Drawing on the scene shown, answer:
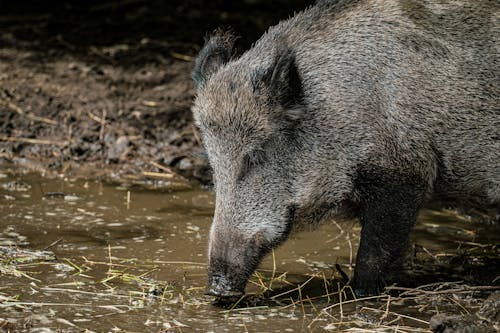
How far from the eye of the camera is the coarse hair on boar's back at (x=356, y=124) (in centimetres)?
568

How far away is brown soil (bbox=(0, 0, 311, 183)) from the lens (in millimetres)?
8828

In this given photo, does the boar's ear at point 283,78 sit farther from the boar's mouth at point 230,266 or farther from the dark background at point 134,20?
the dark background at point 134,20

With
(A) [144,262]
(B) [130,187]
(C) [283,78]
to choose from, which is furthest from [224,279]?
(B) [130,187]

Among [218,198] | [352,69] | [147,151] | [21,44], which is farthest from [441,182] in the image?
[21,44]

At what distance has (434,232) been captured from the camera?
7543 millimetres

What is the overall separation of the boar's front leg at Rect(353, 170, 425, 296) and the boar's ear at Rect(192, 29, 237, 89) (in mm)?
1177

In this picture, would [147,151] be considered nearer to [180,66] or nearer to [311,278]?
[180,66]

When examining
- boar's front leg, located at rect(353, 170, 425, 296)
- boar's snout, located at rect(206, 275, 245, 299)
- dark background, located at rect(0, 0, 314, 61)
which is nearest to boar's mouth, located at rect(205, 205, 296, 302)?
boar's snout, located at rect(206, 275, 245, 299)

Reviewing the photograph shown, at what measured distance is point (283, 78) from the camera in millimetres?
5660

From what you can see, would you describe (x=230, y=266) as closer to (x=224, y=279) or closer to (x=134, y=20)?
(x=224, y=279)

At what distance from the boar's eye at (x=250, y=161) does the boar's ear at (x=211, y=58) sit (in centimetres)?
67

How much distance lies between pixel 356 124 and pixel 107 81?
16.2 feet

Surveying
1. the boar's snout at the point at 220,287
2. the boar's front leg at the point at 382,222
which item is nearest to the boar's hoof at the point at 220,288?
the boar's snout at the point at 220,287

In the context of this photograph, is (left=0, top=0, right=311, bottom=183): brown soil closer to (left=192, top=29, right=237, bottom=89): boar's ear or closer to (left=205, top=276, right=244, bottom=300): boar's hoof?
(left=192, top=29, right=237, bottom=89): boar's ear
